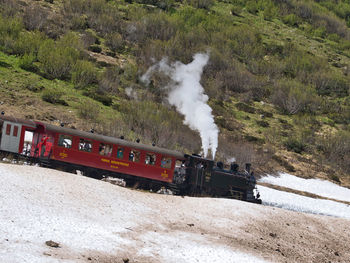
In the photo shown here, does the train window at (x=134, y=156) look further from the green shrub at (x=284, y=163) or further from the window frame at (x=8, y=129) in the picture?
the green shrub at (x=284, y=163)

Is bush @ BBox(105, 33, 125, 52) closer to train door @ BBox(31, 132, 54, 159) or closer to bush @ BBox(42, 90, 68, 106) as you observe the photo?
bush @ BBox(42, 90, 68, 106)

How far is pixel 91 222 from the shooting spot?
13.8 metres

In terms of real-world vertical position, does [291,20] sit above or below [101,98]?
above

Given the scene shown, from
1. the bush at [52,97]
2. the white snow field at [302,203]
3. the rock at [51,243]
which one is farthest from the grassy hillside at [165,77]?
the rock at [51,243]

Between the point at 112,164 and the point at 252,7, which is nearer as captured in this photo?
the point at 112,164

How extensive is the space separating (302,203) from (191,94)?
19.0 m

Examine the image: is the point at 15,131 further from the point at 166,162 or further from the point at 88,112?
the point at 88,112

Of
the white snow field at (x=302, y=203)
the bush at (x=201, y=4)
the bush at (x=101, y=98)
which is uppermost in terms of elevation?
the bush at (x=201, y=4)

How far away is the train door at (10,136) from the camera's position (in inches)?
848

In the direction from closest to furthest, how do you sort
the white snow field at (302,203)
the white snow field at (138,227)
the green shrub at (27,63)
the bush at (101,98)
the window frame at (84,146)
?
the white snow field at (138,227)
the window frame at (84,146)
the white snow field at (302,203)
the bush at (101,98)
the green shrub at (27,63)

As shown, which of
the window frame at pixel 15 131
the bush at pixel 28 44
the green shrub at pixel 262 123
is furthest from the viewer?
the green shrub at pixel 262 123

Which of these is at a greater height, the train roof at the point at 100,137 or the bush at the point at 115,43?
the bush at the point at 115,43

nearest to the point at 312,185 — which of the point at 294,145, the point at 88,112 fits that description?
the point at 294,145

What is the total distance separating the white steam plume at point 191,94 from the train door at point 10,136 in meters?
13.0
